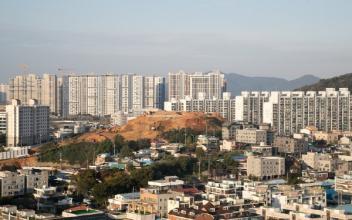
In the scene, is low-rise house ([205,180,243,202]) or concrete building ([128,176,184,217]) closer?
concrete building ([128,176,184,217])

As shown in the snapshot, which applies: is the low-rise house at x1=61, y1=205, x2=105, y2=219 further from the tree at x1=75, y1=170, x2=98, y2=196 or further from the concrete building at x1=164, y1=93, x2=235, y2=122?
the concrete building at x1=164, y1=93, x2=235, y2=122

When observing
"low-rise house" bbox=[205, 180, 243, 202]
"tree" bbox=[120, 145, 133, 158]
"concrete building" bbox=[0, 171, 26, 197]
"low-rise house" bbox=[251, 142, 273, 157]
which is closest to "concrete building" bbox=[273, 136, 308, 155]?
"low-rise house" bbox=[251, 142, 273, 157]

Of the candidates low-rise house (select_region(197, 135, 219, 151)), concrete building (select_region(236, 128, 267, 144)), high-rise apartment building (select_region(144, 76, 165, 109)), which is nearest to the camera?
low-rise house (select_region(197, 135, 219, 151))

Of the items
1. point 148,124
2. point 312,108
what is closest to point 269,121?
point 312,108

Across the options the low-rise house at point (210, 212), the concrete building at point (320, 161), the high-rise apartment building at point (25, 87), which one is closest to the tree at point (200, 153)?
the concrete building at point (320, 161)

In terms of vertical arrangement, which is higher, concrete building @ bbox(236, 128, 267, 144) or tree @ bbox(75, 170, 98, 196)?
concrete building @ bbox(236, 128, 267, 144)

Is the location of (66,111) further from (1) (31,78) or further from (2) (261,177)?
(2) (261,177)

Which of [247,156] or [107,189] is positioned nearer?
[107,189]
